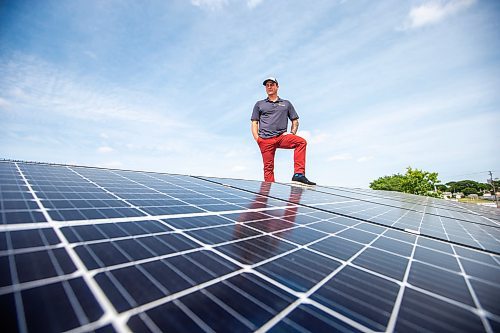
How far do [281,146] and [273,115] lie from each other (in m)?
1.26

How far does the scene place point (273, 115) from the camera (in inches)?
Answer: 361

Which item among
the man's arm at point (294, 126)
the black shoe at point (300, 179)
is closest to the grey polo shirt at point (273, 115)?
the man's arm at point (294, 126)

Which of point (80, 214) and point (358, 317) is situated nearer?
point (358, 317)

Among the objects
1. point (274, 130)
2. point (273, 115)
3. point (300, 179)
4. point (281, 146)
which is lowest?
point (300, 179)

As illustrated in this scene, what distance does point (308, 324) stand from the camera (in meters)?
1.12

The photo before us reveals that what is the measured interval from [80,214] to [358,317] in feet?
7.96

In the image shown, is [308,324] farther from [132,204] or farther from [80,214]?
[132,204]

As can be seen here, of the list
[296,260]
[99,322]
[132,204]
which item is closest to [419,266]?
[296,260]

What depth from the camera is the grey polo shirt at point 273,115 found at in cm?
911

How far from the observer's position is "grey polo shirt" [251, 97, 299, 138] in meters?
9.11

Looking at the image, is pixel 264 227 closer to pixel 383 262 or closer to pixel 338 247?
pixel 338 247

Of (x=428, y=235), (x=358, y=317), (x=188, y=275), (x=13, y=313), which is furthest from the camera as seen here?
(x=428, y=235)

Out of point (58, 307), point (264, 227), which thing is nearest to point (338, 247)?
point (264, 227)

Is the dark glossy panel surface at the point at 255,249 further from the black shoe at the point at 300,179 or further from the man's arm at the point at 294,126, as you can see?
the man's arm at the point at 294,126
